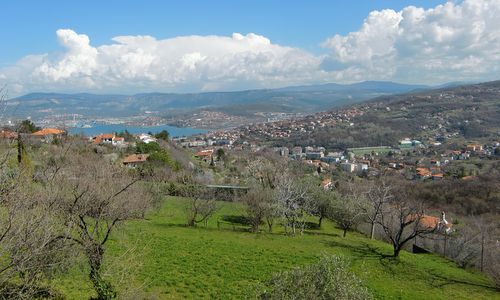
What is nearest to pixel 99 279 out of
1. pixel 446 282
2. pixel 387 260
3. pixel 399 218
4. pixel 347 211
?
pixel 387 260

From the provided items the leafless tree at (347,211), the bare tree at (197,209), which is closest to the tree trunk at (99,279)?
the bare tree at (197,209)

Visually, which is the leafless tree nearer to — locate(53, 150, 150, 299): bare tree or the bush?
locate(53, 150, 150, 299): bare tree

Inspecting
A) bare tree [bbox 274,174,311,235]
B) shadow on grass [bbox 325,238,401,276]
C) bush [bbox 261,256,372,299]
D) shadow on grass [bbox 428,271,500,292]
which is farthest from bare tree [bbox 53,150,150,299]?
shadow on grass [bbox 428,271,500,292]

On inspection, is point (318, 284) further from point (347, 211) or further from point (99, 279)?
point (347, 211)

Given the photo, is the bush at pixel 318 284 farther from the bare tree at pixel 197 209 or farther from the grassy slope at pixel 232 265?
the bare tree at pixel 197 209

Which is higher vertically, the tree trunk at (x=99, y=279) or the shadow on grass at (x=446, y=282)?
the tree trunk at (x=99, y=279)

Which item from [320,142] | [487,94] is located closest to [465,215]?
[320,142]
